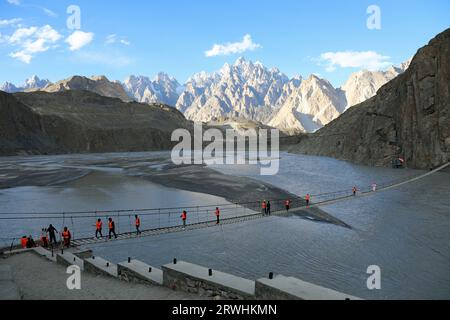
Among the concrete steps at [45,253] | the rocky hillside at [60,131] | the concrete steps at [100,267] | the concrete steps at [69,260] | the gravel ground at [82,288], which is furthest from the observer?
the rocky hillside at [60,131]

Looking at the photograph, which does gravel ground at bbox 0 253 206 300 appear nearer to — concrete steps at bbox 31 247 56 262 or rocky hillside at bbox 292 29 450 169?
concrete steps at bbox 31 247 56 262

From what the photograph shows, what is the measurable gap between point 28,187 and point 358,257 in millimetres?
46700

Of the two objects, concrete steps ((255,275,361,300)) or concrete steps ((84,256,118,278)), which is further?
concrete steps ((84,256,118,278))

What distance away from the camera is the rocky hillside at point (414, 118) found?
71.8m

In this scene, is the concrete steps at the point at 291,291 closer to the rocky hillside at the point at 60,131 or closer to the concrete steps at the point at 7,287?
the concrete steps at the point at 7,287

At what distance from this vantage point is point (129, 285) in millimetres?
12625

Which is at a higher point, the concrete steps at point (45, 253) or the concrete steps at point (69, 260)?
the concrete steps at point (69, 260)

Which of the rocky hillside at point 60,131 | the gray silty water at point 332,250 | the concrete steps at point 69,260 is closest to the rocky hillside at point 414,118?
the gray silty water at point 332,250

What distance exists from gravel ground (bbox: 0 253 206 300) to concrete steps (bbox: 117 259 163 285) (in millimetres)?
217

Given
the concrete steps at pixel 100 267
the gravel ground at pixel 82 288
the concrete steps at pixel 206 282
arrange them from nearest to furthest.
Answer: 1. the concrete steps at pixel 206 282
2. the gravel ground at pixel 82 288
3. the concrete steps at pixel 100 267

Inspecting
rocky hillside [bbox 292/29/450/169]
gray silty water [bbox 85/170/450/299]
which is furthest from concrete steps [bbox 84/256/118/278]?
rocky hillside [bbox 292/29/450/169]

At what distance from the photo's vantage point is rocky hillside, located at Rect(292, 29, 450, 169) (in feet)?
236

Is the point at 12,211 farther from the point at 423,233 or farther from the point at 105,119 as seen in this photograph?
the point at 105,119

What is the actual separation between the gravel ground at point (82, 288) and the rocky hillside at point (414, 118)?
71.8 m
